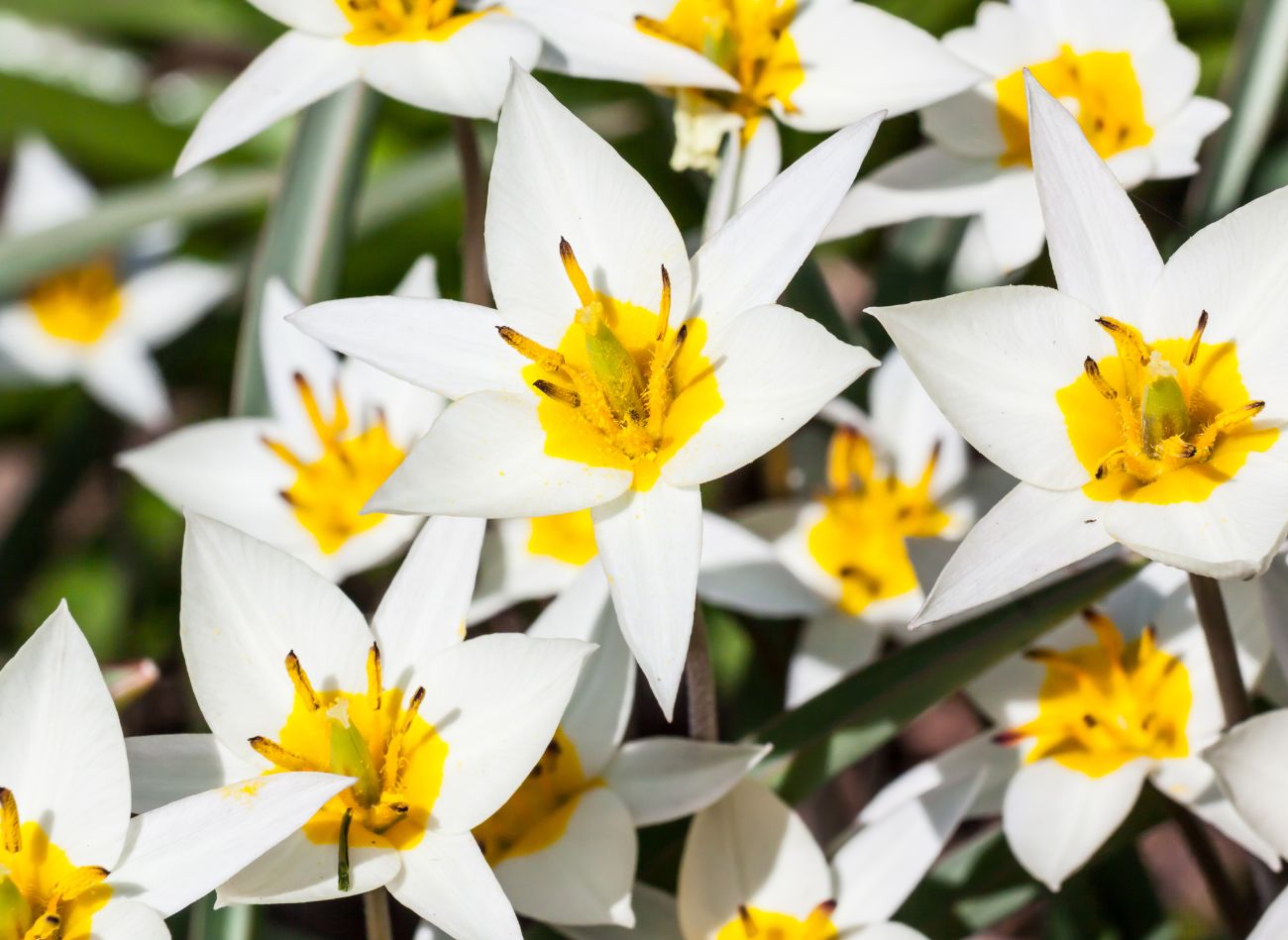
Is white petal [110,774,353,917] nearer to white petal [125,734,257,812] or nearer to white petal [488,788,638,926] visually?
white petal [125,734,257,812]

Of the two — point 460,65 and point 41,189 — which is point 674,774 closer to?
point 460,65

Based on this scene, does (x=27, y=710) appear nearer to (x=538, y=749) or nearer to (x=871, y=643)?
(x=538, y=749)

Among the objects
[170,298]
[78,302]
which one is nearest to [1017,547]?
[170,298]

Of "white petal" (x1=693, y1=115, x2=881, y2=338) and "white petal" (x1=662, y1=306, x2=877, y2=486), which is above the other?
"white petal" (x1=693, y1=115, x2=881, y2=338)

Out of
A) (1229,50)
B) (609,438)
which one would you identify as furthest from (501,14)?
(1229,50)

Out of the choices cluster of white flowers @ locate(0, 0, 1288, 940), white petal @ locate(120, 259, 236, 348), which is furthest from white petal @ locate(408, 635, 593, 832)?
white petal @ locate(120, 259, 236, 348)
